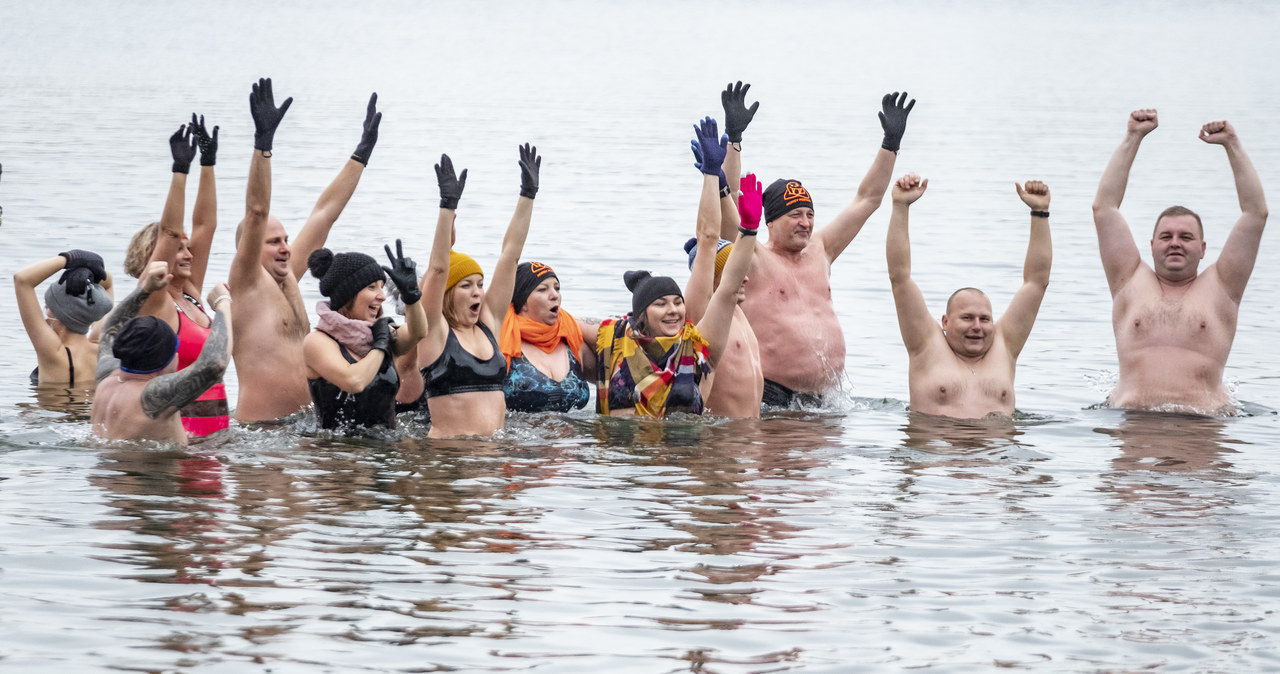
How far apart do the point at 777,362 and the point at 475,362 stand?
2933 mm

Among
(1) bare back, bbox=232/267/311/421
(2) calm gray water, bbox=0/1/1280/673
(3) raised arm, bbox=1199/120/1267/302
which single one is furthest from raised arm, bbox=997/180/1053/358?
(1) bare back, bbox=232/267/311/421

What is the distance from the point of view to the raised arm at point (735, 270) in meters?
10.3

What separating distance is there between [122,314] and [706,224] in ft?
12.3

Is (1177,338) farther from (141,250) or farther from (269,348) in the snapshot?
(141,250)

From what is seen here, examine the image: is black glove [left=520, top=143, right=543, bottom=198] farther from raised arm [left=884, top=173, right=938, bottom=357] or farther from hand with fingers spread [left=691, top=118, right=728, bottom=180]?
raised arm [left=884, top=173, right=938, bottom=357]

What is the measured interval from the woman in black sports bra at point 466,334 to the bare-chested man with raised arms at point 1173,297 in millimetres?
4331

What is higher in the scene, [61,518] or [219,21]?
[219,21]

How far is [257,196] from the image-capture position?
9.50m

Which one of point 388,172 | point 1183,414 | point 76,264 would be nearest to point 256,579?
point 76,264

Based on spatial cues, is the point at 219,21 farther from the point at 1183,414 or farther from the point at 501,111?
the point at 1183,414

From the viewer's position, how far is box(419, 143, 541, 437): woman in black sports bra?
9.91 metres

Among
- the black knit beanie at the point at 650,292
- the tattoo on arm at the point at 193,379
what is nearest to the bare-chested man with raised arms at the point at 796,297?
the black knit beanie at the point at 650,292

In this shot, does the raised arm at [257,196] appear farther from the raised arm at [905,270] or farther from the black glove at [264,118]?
the raised arm at [905,270]

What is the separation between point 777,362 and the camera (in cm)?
1218
